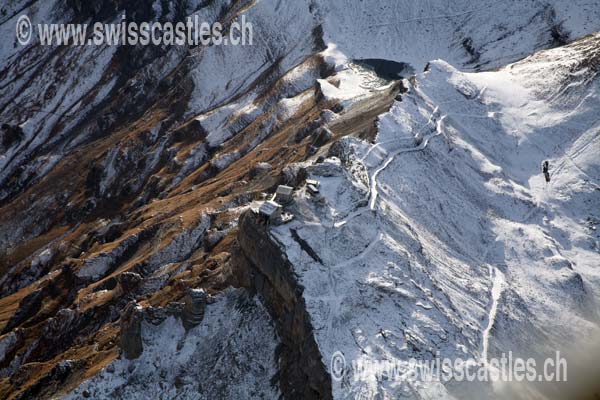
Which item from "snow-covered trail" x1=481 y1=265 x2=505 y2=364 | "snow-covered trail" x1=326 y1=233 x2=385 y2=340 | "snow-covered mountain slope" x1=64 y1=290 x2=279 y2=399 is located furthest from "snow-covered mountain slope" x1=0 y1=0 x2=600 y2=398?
"snow-covered mountain slope" x1=64 y1=290 x2=279 y2=399

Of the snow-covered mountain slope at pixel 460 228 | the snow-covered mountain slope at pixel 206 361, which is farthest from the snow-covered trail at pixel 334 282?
the snow-covered mountain slope at pixel 206 361

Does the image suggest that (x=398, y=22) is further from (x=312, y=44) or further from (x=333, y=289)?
(x=333, y=289)

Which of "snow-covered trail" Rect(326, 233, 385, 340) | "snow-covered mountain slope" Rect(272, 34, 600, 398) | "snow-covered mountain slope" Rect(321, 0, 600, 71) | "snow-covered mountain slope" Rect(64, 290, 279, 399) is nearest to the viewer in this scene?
"snow-covered trail" Rect(326, 233, 385, 340)

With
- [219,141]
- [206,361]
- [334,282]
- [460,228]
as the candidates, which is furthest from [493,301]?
→ [219,141]

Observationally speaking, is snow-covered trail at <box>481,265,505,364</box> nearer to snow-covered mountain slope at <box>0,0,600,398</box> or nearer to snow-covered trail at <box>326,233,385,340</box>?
snow-covered mountain slope at <box>0,0,600,398</box>

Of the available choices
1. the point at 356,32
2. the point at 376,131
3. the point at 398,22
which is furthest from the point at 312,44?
the point at 376,131

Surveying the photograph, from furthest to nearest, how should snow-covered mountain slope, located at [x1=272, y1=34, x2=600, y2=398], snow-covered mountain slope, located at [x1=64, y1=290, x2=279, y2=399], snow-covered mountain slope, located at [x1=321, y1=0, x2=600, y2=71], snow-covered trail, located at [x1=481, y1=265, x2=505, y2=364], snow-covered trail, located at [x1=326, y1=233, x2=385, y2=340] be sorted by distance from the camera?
snow-covered mountain slope, located at [x1=321, y1=0, x2=600, y2=71], snow-covered mountain slope, located at [x1=64, y1=290, x2=279, y2=399], snow-covered trail, located at [x1=481, y1=265, x2=505, y2=364], snow-covered mountain slope, located at [x1=272, y1=34, x2=600, y2=398], snow-covered trail, located at [x1=326, y1=233, x2=385, y2=340]

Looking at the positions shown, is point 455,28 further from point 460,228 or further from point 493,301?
point 493,301

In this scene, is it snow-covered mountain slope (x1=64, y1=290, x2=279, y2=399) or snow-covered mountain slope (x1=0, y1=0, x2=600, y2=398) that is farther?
snow-covered mountain slope (x1=0, y1=0, x2=600, y2=398)

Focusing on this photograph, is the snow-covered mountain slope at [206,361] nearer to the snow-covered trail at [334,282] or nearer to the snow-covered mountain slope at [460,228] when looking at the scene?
the snow-covered trail at [334,282]
